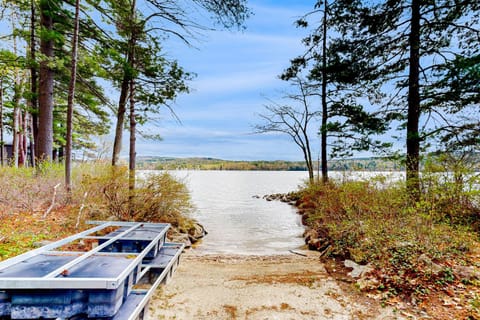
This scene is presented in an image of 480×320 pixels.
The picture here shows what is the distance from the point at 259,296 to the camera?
10.2 feet

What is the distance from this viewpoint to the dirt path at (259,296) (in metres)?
2.71

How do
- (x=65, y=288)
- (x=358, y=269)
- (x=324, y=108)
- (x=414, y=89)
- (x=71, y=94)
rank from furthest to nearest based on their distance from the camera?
1. (x=324, y=108)
2. (x=414, y=89)
3. (x=71, y=94)
4. (x=358, y=269)
5. (x=65, y=288)

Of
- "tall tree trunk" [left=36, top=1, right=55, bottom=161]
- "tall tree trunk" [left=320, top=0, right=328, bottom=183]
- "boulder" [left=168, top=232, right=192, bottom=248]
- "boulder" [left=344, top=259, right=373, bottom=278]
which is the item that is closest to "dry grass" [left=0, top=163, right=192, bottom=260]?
"boulder" [left=168, top=232, right=192, bottom=248]

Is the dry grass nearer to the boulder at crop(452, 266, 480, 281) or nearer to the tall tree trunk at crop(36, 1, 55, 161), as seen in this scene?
the tall tree trunk at crop(36, 1, 55, 161)

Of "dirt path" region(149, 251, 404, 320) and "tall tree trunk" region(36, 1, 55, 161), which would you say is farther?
"tall tree trunk" region(36, 1, 55, 161)

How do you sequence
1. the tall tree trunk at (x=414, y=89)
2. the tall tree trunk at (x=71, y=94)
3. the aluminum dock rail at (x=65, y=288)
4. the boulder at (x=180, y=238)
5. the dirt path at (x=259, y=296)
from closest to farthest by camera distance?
the aluminum dock rail at (x=65, y=288) < the dirt path at (x=259, y=296) < the tall tree trunk at (x=71, y=94) < the boulder at (x=180, y=238) < the tall tree trunk at (x=414, y=89)

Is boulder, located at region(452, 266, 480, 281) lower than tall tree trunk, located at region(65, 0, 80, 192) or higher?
lower

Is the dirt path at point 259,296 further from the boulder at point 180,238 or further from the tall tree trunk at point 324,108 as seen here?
the tall tree trunk at point 324,108

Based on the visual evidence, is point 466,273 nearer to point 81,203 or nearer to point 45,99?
point 81,203

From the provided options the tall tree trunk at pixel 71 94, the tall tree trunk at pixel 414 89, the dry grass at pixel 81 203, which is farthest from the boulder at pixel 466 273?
the tall tree trunk at pixel 71 94

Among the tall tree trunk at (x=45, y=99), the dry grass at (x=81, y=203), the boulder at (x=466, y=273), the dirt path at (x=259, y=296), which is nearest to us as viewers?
the dirt path at (x=259, y=296)

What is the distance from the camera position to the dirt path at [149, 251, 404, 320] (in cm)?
271

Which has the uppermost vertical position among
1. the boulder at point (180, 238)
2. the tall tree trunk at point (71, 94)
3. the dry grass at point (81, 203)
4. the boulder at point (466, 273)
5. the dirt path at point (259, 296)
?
the tall tree trunk at point (71, 94)

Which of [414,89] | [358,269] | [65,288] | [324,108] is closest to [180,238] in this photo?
[358,269]
